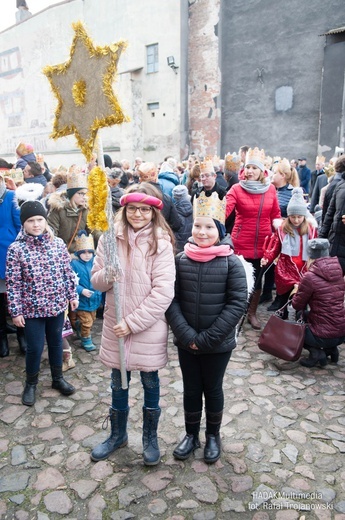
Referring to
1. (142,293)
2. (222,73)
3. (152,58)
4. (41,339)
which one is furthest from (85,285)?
(152,58)

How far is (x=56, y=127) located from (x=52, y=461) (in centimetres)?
250

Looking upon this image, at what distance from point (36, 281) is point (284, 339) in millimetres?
2696

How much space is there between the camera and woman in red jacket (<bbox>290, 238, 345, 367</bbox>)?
433 cm

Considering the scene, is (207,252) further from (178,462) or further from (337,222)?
(337,222)

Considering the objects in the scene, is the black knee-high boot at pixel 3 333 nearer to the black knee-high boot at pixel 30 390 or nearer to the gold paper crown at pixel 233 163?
Result: the black knee-high boot at pixel 30 390

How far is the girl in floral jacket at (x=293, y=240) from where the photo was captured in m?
5.07

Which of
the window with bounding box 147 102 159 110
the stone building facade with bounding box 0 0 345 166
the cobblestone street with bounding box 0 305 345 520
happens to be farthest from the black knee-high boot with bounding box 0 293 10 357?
the window with bounding box 147 102 159 110

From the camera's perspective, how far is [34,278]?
11.7 ft

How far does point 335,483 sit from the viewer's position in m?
2.85

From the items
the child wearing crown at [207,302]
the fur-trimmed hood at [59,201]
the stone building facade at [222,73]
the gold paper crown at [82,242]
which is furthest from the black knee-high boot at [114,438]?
the stone building facade at [222,73]

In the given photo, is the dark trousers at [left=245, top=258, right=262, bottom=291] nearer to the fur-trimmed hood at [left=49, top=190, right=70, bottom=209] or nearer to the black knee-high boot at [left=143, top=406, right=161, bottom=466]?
the fur-trimmed hood at [left=49, top=190, right=70, bottom=209]

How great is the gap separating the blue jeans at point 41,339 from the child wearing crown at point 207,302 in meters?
1.42

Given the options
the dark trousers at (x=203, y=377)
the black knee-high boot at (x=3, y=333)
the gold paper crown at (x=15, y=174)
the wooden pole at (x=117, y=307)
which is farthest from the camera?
the gold paper crown at (x=15, y=174)

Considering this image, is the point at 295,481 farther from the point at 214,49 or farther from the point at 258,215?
the point at 214,49
